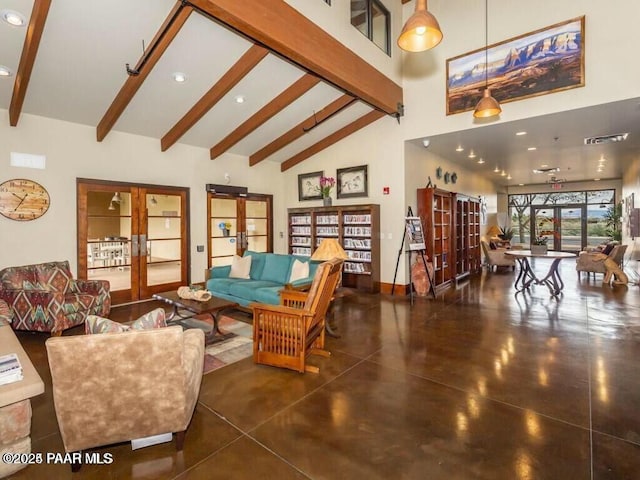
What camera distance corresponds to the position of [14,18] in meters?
3.25

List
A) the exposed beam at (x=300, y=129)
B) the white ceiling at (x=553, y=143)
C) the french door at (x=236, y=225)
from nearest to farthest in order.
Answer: the white ceiling at (x=553, y=143) < the exposed beam at (x=300, y=129) < the french door at (x=236, y=225)

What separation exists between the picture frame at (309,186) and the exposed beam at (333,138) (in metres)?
0.44

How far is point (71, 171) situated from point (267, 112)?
10.8 feet

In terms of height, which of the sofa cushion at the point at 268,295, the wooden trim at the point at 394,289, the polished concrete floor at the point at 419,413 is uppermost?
the sofa cushion at the point at 268,295

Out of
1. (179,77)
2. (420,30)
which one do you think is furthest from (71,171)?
(420,30)

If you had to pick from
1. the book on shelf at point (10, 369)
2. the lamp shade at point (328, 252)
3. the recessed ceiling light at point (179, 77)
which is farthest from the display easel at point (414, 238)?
the book on shelf at point (10, 369)

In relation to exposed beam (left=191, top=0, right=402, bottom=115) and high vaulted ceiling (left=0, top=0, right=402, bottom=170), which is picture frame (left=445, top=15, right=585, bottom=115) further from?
exposed beam (left=191, top=0, right=402, bottom=115)

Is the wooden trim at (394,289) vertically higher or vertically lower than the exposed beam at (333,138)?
lower

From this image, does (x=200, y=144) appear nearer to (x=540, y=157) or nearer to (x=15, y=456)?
(x=15, y=456)

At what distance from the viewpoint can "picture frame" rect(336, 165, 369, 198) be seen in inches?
273

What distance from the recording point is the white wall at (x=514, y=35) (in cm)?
432

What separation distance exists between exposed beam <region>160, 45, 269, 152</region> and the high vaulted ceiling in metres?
0.01

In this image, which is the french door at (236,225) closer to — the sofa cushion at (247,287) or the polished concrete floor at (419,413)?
the sofa cushion at (247,287)

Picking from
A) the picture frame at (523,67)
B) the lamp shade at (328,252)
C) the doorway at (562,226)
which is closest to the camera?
the lamp shade at (328,252)
